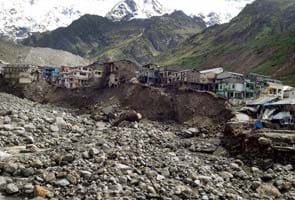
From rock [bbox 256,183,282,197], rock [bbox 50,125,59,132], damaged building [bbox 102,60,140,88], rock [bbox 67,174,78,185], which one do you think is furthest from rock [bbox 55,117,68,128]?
damaged building [bbox 102,60,140,88]

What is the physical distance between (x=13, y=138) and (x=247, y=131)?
22634 mm

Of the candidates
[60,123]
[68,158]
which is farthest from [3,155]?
[60,123]

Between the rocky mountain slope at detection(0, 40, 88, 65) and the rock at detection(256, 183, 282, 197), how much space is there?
136 metres

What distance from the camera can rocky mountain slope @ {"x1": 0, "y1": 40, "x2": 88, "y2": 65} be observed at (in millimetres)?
162000

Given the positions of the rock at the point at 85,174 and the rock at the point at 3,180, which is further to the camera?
the rock at the point at 85,174

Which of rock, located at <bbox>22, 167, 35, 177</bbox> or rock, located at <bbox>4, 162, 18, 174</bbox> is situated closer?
rock, located at <bbox>22, 167, 35, 177</bbox>

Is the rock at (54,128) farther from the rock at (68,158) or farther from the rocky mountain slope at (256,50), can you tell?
the rocky mountain slope at (256,50)

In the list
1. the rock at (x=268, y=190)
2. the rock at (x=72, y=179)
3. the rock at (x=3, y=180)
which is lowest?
the rock at (x=268, y=190)

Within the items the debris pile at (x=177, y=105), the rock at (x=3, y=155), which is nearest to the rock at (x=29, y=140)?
the rock at (x=3, y=155)

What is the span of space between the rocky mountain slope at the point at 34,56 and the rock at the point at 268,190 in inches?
5360

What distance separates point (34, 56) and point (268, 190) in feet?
489

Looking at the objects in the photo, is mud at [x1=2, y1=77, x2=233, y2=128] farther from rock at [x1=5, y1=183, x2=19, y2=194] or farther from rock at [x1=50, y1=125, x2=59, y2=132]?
Result: rock at [x1=5, y1=183, x2=19, y2=194]

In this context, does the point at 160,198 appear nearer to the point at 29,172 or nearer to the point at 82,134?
the point at 29,172

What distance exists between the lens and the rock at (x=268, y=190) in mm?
31425
